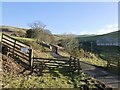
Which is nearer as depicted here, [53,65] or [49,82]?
[49,82]

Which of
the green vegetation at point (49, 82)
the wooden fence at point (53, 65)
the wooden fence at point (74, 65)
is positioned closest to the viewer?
the green vegetation at point (49, 82)

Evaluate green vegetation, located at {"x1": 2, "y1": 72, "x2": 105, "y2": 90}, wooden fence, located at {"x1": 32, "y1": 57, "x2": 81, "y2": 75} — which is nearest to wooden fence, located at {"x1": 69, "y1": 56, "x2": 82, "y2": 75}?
wooden fence, located at {"x1": 32, "y1": 57, "x2": 81, "y2": 75}

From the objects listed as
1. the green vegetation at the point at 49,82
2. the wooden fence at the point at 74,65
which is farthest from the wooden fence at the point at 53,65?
the green vegetation at the point at 49,82

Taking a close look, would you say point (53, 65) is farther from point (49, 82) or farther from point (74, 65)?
point (49, 82)

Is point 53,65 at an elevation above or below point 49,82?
above

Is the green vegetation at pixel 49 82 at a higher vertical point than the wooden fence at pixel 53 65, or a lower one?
lower

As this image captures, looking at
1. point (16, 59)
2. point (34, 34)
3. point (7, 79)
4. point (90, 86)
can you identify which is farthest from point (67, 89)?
point (34, 34)

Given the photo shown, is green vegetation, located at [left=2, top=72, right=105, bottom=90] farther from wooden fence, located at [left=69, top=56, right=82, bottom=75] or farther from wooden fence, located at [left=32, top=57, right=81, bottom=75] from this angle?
wooden fence, located at [left=69, top=56, right=82, bottom=75]

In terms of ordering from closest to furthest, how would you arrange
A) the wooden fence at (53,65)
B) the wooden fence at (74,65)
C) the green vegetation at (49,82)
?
1. the green vegetation at (49,82)
2. the wooden fence at (53,65)
3. the wooden fence at (74,65)

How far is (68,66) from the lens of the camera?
65.8 ft

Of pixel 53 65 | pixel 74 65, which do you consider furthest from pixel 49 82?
pixel 74 65

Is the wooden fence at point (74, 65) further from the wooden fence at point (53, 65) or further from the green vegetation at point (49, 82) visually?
the green vegetation at point (49, 82)

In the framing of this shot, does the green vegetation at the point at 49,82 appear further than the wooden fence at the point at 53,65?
No

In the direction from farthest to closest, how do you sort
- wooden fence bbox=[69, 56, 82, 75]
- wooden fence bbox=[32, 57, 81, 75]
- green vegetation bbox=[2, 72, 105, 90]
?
1. wooden fence bbox=[69, 56, 82, 75]
2. wooden fence bbox=[32, 57, 81, 75]
3. green vegetation bbox=[2, 72, 105, 90]
